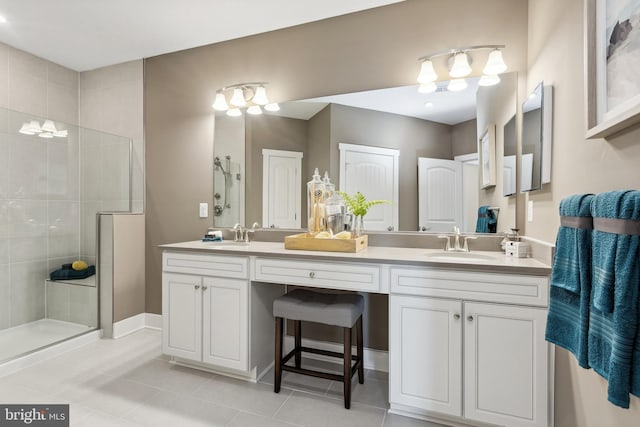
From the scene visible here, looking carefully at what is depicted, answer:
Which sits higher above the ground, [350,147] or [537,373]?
[350,147]

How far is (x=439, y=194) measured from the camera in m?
2.19

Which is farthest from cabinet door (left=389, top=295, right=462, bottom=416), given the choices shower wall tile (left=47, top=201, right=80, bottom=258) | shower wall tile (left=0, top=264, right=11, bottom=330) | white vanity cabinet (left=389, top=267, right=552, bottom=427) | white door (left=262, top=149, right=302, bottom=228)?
shower wall tile (left=0, top=264, right=11, bottom=330)

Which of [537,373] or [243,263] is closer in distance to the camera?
[537,373]

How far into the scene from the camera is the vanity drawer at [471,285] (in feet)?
4.86

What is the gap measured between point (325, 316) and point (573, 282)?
119 centimetres

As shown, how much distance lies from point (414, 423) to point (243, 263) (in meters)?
1.32

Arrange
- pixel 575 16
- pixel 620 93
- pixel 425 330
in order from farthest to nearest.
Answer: pixel 425 330 < pixel 575 16 < pixel 620 93

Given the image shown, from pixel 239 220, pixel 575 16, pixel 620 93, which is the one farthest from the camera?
pixel 239 220

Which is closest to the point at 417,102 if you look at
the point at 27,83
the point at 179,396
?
the point at 179,396

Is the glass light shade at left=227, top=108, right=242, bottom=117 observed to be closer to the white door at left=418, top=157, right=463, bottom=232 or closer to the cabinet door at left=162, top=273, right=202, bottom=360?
the cabinet door at left=162, top=273, right=202, bottom=360

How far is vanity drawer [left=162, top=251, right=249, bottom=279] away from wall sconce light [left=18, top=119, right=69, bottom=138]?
5.32 ft

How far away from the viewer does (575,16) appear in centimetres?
134

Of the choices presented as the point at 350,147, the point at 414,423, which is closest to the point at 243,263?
the point at 350,147

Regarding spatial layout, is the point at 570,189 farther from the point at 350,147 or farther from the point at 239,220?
the point at 239,220
